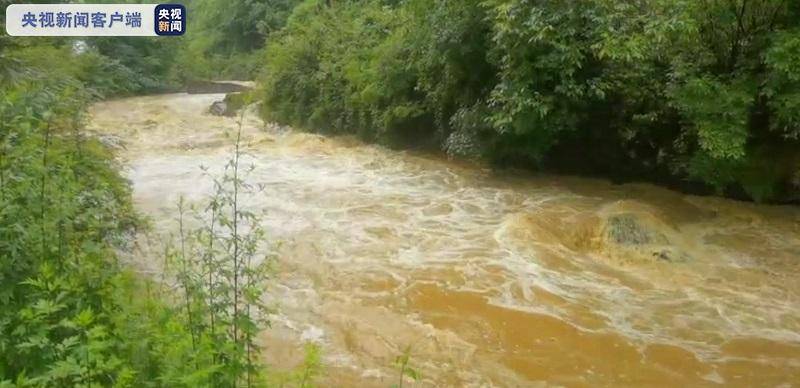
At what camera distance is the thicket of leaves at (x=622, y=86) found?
818 cm

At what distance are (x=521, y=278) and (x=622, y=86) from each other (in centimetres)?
414

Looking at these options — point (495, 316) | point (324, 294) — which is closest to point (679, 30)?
point (495, 316)

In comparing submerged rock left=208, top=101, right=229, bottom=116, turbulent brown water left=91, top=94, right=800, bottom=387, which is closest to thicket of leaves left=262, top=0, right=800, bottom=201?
turbulent brown water left=91, top=94, right=800, bottom=387

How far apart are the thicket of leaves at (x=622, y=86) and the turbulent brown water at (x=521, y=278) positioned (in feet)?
1.69

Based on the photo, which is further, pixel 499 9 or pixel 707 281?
pixel 499 9

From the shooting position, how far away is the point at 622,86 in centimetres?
959

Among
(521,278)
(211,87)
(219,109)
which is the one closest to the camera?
(521,278)

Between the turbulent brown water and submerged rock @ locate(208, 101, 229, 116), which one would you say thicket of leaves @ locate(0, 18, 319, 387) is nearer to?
the turbulent brown water

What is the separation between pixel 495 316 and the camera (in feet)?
19.2

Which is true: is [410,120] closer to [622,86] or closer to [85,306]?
[622,86]

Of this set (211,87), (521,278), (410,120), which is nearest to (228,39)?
(211,87)

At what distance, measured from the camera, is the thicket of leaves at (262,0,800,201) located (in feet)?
26.8

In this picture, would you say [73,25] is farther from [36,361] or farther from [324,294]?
[36,361]

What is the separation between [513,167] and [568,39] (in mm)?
2675
